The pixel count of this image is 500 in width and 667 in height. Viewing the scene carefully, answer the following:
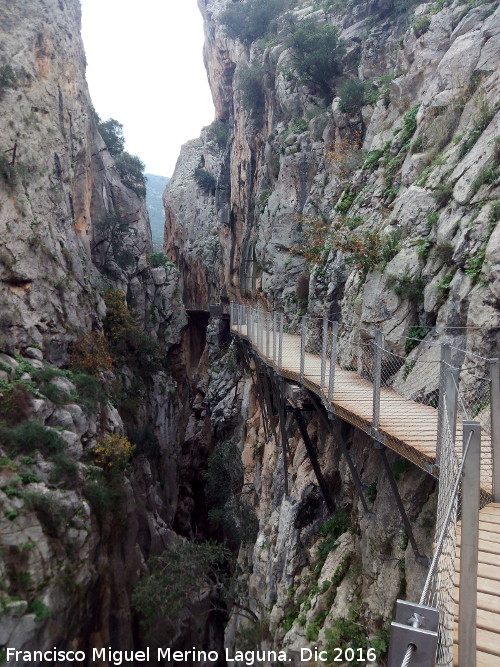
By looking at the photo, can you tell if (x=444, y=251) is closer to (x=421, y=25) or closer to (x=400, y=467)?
(x=400, y=467)

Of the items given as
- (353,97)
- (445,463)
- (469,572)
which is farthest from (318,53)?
(469,572)

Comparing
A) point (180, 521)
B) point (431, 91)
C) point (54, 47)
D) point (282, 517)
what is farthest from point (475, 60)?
point (180, 521)

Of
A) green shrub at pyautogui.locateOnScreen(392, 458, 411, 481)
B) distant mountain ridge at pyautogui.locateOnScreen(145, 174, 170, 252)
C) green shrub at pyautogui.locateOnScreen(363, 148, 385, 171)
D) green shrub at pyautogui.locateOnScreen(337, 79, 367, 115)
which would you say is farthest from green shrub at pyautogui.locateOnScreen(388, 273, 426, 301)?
distant mountain ridge at pyautogui.locateOnScreen(145, 174, 170, 252)

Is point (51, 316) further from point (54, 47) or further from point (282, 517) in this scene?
point (54, 47)

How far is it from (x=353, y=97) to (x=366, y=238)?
29.7ft

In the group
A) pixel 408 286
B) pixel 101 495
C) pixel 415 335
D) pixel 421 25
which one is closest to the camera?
pixel 415 335

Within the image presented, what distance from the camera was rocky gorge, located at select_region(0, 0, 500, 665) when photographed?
647cm

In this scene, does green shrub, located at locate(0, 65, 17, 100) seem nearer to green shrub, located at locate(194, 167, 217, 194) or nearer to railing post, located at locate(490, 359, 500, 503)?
railing post, located at locate(490, 359, 500, 503)

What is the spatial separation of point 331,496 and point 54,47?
22.2 metres

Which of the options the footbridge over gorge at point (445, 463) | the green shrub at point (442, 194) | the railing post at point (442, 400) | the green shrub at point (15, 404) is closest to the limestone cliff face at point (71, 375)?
the green shrub at point (15, 404)

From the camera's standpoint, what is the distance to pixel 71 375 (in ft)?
46.4

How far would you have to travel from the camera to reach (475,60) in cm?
866

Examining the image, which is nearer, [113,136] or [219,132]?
[113,136]

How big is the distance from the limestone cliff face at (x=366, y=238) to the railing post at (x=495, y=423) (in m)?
1.44
